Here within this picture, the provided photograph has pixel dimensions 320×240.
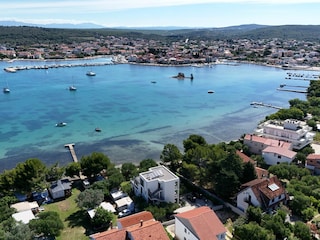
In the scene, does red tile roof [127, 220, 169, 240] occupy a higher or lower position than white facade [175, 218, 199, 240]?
higher

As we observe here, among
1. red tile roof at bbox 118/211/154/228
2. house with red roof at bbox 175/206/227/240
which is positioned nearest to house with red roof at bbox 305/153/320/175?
house with red roof at bbox 175/206/227/240

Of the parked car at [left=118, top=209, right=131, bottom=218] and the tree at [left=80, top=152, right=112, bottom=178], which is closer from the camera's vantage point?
the parked car at [left=118, top=209, right=131, bottom=218]

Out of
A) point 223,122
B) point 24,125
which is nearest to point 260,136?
point 223,122

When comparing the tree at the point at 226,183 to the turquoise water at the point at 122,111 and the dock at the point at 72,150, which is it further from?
the dock at the point at 72,150

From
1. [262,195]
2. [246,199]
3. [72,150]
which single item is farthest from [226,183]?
[72,150]

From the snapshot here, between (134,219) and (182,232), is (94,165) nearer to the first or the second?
(134,219)

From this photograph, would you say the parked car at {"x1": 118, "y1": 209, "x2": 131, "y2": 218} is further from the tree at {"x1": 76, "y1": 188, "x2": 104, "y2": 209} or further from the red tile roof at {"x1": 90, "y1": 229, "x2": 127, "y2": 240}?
the red tile roof at {"x1": 90, "y1": 229, "x2": 127, "y2": 240}

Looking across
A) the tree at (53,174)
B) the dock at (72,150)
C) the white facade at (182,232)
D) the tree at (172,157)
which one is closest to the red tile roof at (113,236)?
the white facade at (182,232)
